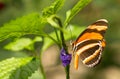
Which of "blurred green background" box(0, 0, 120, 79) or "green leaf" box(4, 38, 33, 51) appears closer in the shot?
"green leaf" box(4, 38, 33, 51)

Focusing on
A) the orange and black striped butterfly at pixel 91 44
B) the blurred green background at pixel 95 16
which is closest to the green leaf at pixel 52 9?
the orange and black striped butterfly at pixel 91 44

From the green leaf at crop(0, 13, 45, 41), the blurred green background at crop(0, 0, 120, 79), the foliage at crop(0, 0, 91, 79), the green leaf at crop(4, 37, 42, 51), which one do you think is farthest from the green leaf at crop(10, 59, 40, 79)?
the blurred green background at crop(0, 0, 120, 79)

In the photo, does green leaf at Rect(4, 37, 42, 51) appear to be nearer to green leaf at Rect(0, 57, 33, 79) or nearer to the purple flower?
green leaf at Rect(0, 57, 33, 79)

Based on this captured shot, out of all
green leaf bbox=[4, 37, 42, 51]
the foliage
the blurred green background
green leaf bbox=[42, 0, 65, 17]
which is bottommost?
the foliage

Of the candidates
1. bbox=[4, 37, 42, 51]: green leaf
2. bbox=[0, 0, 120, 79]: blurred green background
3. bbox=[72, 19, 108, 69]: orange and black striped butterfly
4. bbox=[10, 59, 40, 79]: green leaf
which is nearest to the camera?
bbox=[72, 19, 108, 69]: orange and black striped butterfly

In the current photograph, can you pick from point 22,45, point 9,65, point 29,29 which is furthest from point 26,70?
point 22,45

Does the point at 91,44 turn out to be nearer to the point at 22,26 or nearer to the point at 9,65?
the point at 22,26

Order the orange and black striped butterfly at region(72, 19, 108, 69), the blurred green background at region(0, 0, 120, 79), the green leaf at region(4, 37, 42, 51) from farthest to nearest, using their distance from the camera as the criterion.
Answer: the blurred green background at region(0, 0, 120, 79)
the green leaf at region(4, 37, 42, 51)
the orange and black striped butterfly at region(72, 19, 108, 69)
